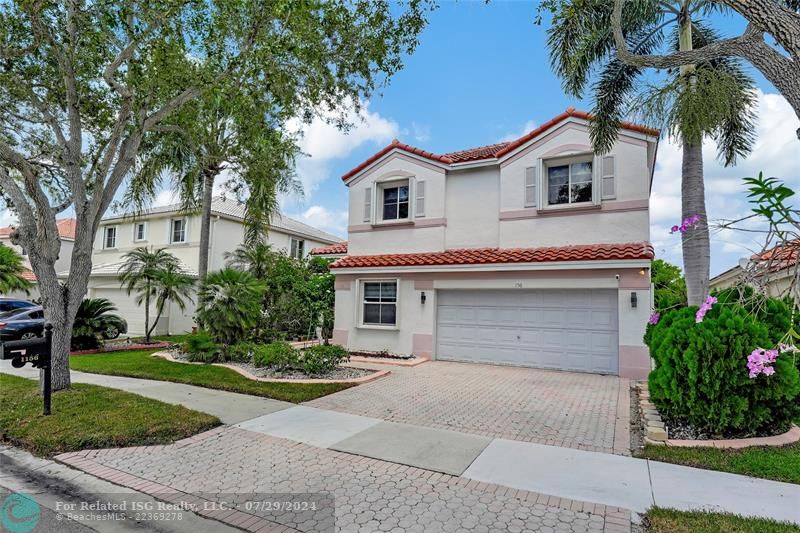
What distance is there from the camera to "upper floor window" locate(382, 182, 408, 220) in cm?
1545

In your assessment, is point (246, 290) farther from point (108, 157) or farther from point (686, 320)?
point (686, 320)

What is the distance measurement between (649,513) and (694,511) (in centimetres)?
43

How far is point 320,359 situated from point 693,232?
9029 millimetres

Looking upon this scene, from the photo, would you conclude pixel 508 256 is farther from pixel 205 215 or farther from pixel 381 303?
pixel 205 215

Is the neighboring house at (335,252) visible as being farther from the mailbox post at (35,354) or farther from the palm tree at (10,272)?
the palm tree at (10,272)

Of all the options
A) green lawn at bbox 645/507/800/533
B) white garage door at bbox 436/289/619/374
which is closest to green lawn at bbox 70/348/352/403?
white garage door at bbox 436/289/619/374

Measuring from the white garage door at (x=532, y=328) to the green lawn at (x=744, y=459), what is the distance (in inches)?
231

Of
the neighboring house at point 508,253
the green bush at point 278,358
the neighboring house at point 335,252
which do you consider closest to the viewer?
the green bush at point 278,358

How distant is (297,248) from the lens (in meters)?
27.3

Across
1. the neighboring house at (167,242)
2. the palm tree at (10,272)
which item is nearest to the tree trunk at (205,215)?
the neighboring house at (167,242)

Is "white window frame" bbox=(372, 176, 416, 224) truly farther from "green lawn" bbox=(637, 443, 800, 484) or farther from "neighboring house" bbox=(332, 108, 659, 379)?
"green lawn" bbox=(637, 443, 800, 484)

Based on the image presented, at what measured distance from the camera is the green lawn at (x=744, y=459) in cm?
485

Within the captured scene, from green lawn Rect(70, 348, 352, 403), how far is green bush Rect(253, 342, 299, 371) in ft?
2.42

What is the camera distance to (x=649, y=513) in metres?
3.99
